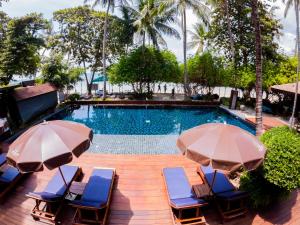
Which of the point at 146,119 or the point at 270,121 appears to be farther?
the point at 146,119

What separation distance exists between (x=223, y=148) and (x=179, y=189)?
2.23 metres

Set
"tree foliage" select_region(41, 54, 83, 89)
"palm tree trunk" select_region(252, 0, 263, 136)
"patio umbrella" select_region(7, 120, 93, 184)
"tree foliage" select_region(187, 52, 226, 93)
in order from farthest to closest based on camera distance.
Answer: "tree foliage" select_region(187, 52, 226, 93), "tree foliage" select_region(41, 54, 83, 89), "palm tree trunk" select_region(252, 0, 263, 136), "patio umbrella" select_region(7, 120, 93, 184)

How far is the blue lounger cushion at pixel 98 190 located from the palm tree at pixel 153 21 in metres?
18.3

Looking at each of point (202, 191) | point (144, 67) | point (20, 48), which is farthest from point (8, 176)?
point (144, 67)

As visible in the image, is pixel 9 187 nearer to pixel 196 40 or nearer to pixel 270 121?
pixel 270 121

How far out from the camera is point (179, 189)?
7445 mm

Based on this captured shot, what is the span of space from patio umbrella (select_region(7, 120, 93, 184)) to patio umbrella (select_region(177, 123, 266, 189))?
278cm

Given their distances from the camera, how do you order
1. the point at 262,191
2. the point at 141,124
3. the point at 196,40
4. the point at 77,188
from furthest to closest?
1. the point at 196,40
2. the point at 141,124
3. the point at 77,188
4. the point at 262,191

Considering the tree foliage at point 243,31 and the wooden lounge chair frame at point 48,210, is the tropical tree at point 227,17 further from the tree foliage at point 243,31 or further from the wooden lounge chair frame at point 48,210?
the wooden lounge chair frame at point 48,210

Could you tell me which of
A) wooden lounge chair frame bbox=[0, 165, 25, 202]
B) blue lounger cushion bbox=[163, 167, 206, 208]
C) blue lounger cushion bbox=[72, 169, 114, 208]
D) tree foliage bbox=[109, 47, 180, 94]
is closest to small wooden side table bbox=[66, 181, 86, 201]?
blue lounger cushion bbox=[72, 169, 114, 208]

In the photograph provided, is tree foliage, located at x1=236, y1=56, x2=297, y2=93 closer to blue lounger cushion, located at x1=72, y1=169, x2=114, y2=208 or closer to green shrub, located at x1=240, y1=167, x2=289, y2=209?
green shrub, located at x1=240, y1=167, x2=289, y2=209

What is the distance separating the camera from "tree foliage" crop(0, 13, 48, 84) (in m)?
22.8

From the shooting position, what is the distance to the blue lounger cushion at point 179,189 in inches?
264

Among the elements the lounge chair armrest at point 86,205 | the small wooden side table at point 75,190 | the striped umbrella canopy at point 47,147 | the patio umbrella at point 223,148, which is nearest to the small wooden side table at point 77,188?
the small wooden side table at point 75,190
